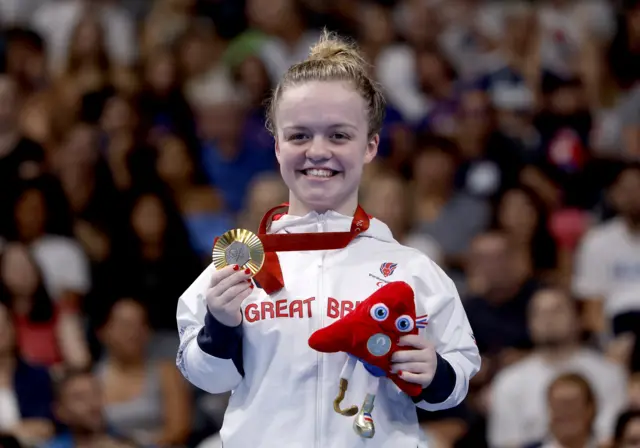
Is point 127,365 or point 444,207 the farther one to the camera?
point 444,207

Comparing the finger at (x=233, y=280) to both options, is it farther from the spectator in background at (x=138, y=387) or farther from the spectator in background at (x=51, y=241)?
the spectator in background at (x=51, y=241)

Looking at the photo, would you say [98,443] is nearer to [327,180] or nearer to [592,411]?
[592,411]

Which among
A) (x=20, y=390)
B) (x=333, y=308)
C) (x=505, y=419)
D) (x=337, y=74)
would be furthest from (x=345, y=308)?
(x=20, y=390)

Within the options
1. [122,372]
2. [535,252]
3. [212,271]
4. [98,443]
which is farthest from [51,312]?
[212,271]

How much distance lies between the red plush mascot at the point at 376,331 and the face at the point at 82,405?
360 centimetres

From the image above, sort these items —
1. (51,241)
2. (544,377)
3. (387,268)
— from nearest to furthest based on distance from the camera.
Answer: (387,268)
(544,377)
(51,241)

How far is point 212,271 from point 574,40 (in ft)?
25.3

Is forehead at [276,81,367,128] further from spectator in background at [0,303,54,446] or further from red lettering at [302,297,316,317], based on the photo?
spectator in background at [0,303,54,446]

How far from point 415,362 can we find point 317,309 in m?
0.32

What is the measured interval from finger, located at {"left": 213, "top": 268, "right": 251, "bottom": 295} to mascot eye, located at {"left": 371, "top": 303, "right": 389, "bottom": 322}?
334 millimetres

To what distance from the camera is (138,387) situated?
6996 mm

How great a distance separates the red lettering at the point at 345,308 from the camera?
312cm

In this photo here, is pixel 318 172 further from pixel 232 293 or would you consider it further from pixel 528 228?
pixel 528 228

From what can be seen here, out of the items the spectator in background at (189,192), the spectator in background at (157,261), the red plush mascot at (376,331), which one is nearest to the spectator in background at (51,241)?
the spectator in background at (157,261)
